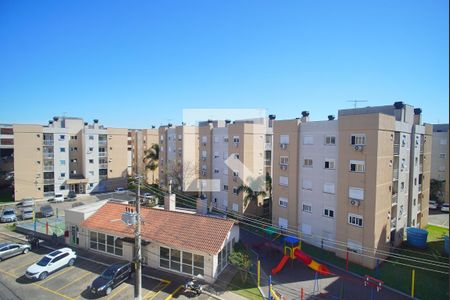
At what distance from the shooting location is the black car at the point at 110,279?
17641 mm

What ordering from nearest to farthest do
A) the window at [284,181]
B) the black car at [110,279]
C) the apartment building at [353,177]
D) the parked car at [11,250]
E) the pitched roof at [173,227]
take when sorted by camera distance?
the black car at [110,279], the pitched roof at [173,227], the apartment building at [353,177], the parked car at [11,250], the window at [284,181]

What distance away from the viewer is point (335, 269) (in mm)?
22125

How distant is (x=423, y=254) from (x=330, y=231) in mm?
8835

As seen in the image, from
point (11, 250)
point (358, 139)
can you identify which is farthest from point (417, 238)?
point (11, 250)

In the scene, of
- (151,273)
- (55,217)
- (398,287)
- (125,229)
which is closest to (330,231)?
(398,287)

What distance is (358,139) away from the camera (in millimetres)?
23047

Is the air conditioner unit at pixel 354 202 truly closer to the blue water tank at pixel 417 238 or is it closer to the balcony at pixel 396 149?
the balcony at pixel 396 149

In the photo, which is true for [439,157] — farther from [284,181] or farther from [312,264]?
[312,264]

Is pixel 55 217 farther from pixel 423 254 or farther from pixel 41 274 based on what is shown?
pixel 423 254

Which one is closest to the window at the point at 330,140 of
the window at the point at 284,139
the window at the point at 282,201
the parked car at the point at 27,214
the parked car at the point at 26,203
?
the window at the point at 284,139

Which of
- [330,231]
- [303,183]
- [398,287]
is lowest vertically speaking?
[398,287]

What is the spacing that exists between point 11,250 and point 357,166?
3032cm

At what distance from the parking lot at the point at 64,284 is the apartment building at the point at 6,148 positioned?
4463 cm

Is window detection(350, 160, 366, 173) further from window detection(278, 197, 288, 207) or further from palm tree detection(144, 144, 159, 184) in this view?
palm tree detection(144, 144, 159, 184)
